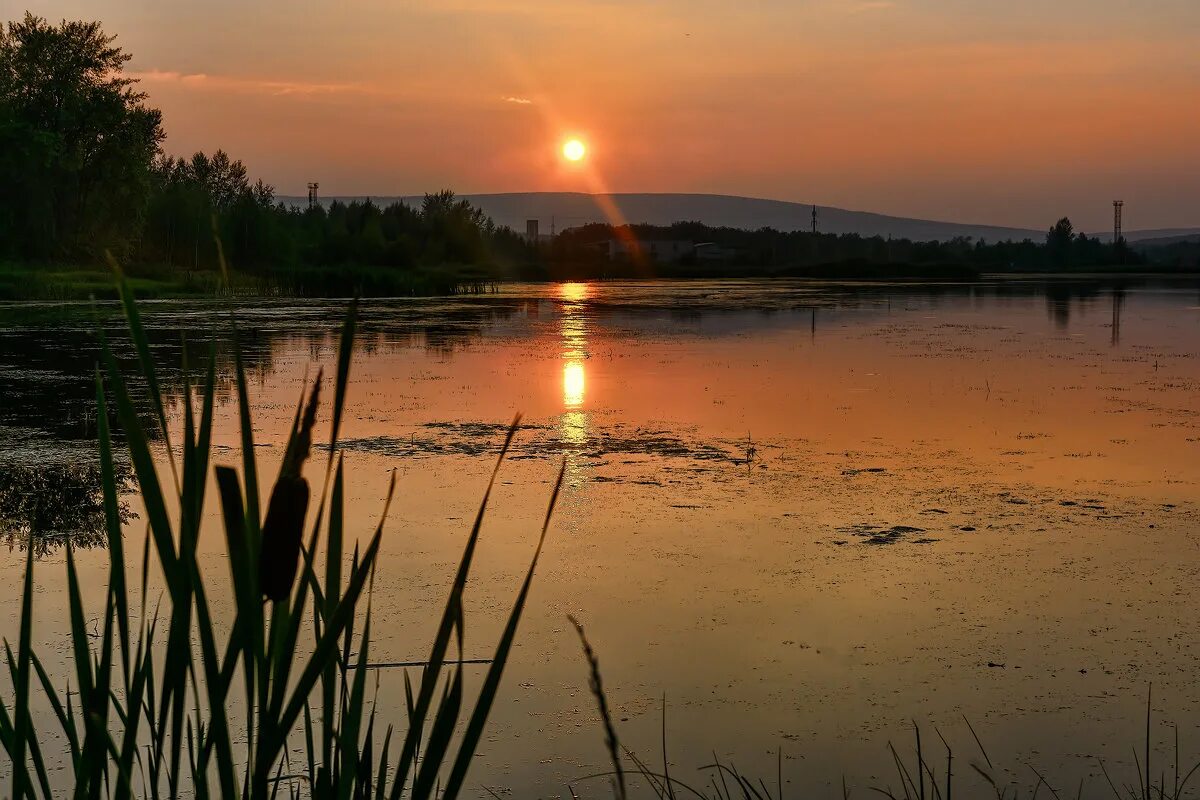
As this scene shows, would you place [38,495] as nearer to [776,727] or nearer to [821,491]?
[821,491]

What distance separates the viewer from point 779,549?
20.1ft

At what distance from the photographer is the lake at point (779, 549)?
393 centimetres

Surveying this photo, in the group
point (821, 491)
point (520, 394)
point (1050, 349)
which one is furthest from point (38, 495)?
point (1050, 349)

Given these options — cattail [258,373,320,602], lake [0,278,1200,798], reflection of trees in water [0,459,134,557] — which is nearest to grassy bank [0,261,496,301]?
lake [0,278,1200,798]

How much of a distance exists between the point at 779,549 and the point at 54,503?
415 cm

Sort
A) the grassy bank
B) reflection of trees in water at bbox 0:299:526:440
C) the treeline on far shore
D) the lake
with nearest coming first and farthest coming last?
the lake < reflection of trees in water at bbox 0:299:526:440 < the grassy bank < the treeline on far shore

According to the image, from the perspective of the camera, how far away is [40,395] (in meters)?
12.4

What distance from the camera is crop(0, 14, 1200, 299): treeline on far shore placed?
44625 millimetres

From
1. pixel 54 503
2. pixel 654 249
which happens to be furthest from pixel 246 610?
pixel 654 249

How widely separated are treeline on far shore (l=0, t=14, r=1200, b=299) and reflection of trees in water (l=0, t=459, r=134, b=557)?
5342mm

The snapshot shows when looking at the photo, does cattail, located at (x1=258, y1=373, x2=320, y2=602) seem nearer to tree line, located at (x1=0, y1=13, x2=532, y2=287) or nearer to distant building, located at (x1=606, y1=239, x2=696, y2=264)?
tree line, located at (x1=0, y1=13, x2=532, y2=287)

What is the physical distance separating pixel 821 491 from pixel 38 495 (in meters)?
4.70

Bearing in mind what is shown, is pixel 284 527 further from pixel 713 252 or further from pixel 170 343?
pixel 713 252

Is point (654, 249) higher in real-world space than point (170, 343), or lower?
higher
